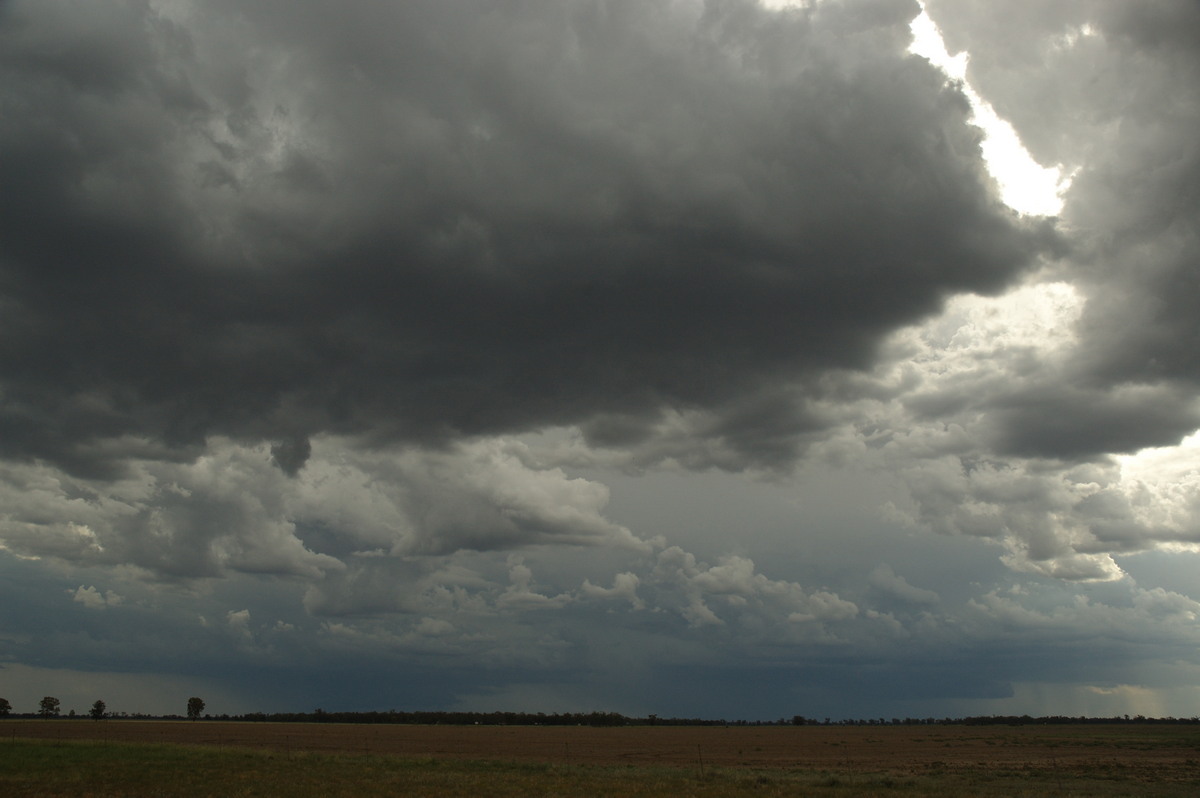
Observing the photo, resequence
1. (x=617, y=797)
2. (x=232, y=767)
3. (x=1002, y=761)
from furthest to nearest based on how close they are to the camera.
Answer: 1. (x=1002, y=761)
2. (x=232, y=767)
3. (x=617, y=797)

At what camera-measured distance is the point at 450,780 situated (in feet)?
168

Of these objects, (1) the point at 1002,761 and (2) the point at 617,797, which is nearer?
(2) the point at 617,797

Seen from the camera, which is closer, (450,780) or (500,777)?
(450,780)

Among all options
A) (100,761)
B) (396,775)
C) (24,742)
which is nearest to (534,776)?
(396,775)

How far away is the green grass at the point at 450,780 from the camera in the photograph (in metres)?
44.6

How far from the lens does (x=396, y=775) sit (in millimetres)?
54781

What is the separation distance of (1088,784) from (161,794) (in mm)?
57602

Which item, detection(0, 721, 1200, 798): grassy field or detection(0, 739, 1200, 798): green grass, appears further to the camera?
detection(0, 721, 1200, 798): grassy field

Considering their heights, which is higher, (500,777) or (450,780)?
(450,780)

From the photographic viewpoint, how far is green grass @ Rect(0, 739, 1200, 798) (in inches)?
1754

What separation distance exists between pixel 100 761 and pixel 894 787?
57583 millimetres

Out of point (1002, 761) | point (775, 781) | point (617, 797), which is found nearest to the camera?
point (617, 797)

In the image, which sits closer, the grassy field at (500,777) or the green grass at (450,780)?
the green grass at (450,780)

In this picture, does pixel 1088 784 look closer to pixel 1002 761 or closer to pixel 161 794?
pixel 1002 761
